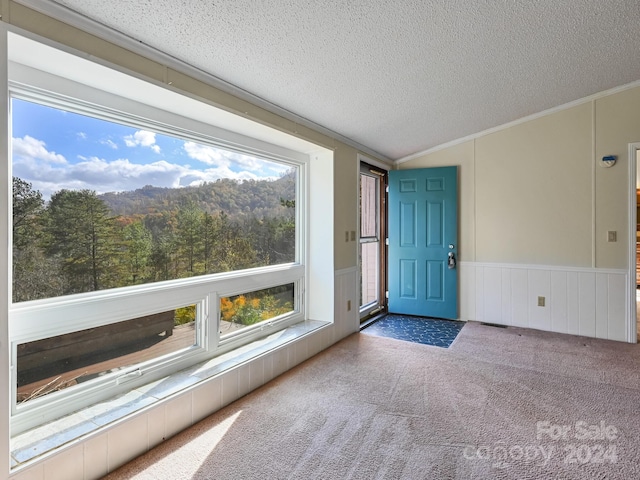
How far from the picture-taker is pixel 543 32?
2316mm

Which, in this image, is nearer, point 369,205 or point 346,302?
point 346,302

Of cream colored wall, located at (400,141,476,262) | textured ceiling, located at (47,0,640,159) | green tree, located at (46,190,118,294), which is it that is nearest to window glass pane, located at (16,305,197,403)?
green tree, located at (46,190,118,294)

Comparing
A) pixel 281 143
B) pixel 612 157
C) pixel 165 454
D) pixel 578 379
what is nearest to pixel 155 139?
pixel 281 143

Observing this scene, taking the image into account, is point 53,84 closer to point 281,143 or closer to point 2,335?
point 2,335

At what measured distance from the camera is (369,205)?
4828 mm

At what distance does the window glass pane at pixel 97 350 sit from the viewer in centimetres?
170

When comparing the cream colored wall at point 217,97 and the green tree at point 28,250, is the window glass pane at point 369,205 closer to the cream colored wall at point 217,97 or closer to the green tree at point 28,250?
the cream colored wall at point 217,97

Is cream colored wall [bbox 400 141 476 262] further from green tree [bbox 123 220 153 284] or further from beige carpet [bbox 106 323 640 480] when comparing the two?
green tree [bbox 123 220 153 284]

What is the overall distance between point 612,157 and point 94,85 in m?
4.60

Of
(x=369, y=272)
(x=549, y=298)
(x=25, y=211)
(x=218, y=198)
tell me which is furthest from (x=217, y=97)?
(x=549, y=298)

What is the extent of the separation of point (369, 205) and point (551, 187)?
2.12 m

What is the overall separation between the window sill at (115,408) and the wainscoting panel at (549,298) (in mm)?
2847

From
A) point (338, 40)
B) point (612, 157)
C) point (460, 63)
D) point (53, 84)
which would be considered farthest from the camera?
point (612, 157)

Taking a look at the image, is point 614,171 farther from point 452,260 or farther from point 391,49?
point 391,49
